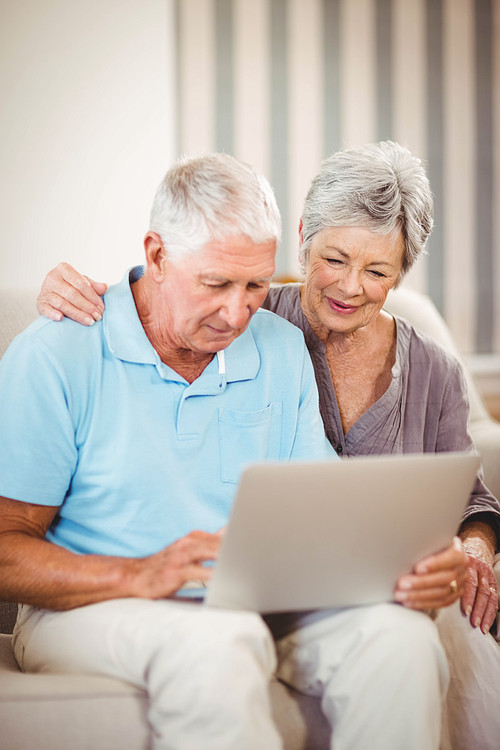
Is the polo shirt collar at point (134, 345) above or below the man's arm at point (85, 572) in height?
above

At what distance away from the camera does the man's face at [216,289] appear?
127cm

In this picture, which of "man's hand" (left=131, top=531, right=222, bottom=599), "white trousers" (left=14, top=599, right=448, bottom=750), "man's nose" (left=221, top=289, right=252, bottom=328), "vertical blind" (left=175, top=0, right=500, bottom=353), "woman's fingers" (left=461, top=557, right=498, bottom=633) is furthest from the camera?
"vertical blind" (left=175, top=0, right=500, bottom=353)

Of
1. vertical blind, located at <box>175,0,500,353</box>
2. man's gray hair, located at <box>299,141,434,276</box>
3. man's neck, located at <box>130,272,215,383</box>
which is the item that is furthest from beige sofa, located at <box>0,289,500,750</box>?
vertical blind, located at <box>175,0,500,353</box>

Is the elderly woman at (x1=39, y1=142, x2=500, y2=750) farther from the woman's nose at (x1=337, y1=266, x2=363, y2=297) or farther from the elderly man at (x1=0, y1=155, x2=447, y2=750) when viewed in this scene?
the elderly man at (x1=0, y1=155, x2=447, y2=750)

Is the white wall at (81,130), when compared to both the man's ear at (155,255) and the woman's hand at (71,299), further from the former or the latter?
the man's ear at (155,255)

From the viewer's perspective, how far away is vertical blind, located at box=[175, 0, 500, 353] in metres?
Answer: 3.18

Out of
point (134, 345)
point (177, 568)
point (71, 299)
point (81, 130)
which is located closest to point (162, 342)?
point (134, 345)

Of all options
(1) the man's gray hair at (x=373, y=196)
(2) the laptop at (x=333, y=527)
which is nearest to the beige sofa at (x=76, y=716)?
(2) the laptop at (x=333, y=527)

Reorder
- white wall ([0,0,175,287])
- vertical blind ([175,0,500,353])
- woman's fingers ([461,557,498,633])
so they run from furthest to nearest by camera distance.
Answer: vertical blind ([175,0,500,353]) < white wall ([0,0,175,287]) < woman's fingers ([461,557,498,633])

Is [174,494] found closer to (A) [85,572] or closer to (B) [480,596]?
(A) [85,572]

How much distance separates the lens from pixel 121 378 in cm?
133

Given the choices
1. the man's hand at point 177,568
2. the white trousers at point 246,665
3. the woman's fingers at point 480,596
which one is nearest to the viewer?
the white trousers at point 246,665

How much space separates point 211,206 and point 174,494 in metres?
0.46

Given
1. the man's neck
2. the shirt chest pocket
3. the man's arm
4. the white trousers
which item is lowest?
the white trousers
